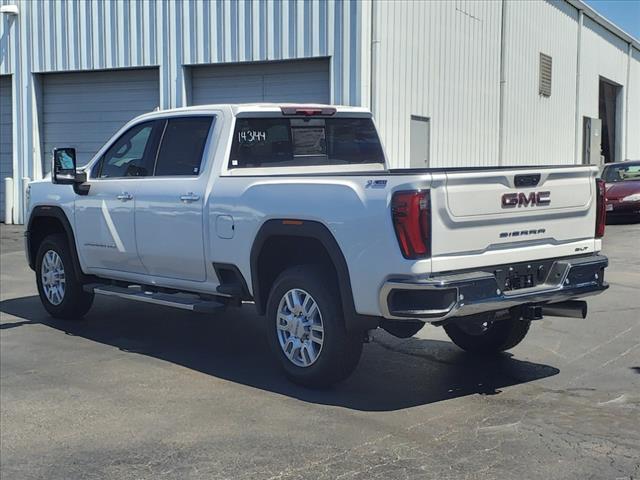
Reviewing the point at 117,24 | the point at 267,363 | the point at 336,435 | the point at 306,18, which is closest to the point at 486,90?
the point at 306,18

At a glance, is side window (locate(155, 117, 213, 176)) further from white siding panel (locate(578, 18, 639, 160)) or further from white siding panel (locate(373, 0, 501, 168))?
white siding panel (locate(578, 18, 639, 160))

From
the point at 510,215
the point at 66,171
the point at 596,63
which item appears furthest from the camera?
the point at 596,63

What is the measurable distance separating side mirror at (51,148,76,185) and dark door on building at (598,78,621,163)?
88.4 feet

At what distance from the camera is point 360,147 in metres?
7.82

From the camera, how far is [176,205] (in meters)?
7.06

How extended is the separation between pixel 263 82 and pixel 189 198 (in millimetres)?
9909

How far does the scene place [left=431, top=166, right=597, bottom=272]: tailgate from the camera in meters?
5.31

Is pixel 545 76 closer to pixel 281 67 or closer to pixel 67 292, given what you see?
pixel 281 67

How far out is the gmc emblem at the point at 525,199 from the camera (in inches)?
220

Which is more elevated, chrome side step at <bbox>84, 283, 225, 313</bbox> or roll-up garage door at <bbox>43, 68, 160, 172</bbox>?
roll-up garage door at <bbox>43, 68, 160, 172</bbox>

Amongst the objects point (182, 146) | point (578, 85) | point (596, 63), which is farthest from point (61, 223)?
point (596, 63)

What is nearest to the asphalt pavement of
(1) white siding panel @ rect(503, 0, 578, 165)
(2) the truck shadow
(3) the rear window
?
(2) the truck shadow

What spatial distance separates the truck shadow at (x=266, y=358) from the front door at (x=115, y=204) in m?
0.75

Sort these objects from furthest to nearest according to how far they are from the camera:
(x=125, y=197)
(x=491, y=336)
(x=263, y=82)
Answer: (x=263, y=82)
(x=125, y=197)
(x=491, y=336)
